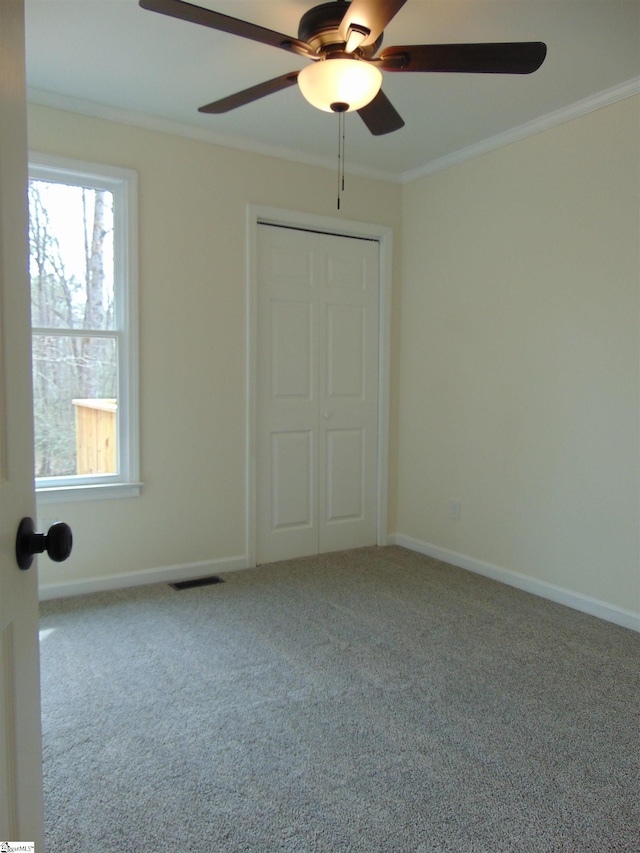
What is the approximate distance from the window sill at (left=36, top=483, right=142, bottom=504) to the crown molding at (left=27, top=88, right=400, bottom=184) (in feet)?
6.60

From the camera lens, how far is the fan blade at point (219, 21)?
5.95 ft

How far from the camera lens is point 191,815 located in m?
1.71

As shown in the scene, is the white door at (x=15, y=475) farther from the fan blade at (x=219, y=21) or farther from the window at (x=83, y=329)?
the window at (x=83, y=329)

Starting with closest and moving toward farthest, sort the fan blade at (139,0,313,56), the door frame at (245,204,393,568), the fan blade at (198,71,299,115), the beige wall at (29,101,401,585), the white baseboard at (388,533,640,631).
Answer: the fan blade at (139,0,313,56), the fan blade at (198,71,299,115), the white baseboard at (388,533,640,631), the beige wall at (29,101,401,585), the door frame at (245,204,393,568)

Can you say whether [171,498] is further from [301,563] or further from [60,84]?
[60,84]

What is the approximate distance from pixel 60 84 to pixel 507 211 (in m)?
2.52

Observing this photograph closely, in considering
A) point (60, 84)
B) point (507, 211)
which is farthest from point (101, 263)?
point (507, 211)

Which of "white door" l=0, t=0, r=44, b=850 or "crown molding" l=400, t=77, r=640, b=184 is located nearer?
"white door" l=0, t=0, r=44, b=850

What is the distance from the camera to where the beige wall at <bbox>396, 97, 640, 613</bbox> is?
3.07m

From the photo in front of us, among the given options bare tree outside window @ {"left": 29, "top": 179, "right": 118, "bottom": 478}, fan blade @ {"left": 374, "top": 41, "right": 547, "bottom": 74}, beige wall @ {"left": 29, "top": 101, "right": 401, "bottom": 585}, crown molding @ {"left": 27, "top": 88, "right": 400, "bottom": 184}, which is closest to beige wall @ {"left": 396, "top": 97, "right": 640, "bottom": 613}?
crown molding @ {"left": 27, "top": 88, "right": 400, "bottom": 184}

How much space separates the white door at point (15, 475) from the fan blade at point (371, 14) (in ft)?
3.63

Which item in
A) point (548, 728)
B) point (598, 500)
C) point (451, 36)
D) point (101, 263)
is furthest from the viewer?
point (101, 263)

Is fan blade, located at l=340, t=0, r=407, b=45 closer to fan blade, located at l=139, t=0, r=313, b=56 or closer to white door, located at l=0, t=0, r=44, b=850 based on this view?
fan blade, located at l=139, t=0, r=313, b=56

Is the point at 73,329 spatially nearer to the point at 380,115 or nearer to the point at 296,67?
the point at 296,67
